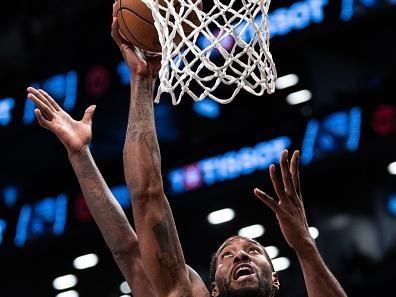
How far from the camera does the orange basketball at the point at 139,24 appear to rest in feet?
12.2

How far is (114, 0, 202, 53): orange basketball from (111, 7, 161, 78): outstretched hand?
Answer: 48 millimetres

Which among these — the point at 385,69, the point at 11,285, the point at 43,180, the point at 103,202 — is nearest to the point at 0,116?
the point at 43,180

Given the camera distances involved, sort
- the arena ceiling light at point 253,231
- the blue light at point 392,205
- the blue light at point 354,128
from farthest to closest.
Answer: the arena ceiling light at point 253,231
the blue light at point 392,205
the blue light at point 354,128

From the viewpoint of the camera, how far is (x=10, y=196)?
10.2 metres

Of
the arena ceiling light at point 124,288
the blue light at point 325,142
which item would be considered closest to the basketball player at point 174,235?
the blue light at point 325,142

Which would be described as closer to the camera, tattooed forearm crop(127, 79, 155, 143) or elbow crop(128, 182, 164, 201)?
elbow crop(128, 182, 164, 201)

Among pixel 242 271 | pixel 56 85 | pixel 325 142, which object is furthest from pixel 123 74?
pixel 242 271

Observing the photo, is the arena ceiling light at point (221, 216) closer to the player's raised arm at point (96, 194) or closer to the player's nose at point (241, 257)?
the player's raised arm at point (96, 194)

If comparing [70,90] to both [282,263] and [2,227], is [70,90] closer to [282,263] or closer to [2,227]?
[2,227]

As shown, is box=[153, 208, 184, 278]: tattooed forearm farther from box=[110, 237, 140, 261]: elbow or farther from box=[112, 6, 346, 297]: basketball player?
box=[110, 237, 140, 261]: elbow

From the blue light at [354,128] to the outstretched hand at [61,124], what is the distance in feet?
15.8

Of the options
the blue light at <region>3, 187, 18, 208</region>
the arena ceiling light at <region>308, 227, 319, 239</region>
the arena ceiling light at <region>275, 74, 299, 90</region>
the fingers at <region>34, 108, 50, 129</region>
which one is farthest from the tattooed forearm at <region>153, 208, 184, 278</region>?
the blue light at <region>3, 187, 18, 208</region>

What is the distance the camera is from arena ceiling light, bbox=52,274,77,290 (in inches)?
435

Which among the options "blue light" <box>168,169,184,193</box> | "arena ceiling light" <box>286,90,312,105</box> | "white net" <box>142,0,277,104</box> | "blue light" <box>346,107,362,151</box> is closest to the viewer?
"white net" <box>142,0,277,104</box>
